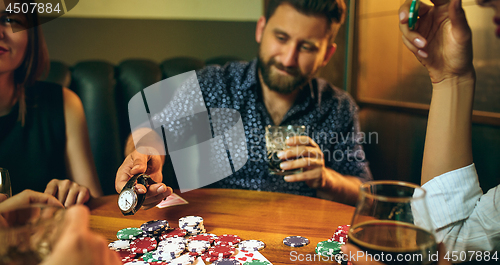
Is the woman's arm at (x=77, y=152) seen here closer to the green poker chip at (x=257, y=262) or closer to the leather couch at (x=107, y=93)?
the leather couch at (x=107, y=93)

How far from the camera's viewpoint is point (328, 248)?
2.57ft

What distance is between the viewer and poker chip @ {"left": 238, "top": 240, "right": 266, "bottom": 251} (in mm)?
809

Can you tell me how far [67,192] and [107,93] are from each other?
1349mm

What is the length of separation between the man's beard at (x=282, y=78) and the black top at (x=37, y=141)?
1.14 meters

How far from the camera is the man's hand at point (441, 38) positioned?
883mm

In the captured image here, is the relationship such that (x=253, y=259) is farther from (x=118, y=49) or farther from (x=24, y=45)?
(x=118, y=49)

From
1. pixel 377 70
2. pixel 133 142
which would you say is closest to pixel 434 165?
pixel 133 142

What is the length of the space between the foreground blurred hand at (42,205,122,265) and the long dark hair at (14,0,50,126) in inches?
58.6

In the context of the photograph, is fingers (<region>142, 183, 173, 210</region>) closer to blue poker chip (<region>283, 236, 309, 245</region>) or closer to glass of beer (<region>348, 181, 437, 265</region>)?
blue poker chip (<region>283, 236, 309, 245</region>)

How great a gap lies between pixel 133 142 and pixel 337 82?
7.50 ft

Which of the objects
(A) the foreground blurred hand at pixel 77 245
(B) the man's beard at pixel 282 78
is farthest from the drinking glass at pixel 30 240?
(B) the man's beard at pixel 282 78

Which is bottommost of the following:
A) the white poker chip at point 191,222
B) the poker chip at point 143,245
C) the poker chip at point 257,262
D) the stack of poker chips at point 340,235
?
the stack of poker chips at point 340,235

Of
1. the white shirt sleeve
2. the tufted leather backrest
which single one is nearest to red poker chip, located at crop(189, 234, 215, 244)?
the white shirt sleeve

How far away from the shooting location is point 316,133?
1.96m
